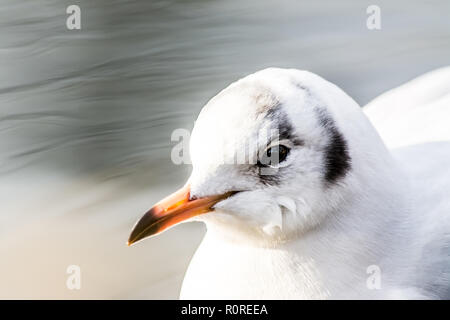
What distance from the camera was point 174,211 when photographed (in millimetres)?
2266

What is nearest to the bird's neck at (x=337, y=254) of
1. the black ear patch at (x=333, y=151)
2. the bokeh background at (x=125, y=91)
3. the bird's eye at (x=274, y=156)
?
the black ear patch at (x=333, y=151)

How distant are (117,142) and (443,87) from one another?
1.51 metres

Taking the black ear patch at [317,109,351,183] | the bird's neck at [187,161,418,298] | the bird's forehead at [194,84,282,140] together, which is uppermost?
the bird's forehead at [194,84,282,140]

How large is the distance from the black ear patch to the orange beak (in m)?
0.24

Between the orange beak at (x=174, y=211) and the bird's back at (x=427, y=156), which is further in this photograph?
the bird's back at (x=427, y=156)

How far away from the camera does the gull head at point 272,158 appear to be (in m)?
2.20

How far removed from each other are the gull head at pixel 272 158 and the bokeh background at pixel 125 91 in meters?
1.07

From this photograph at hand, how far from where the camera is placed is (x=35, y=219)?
366 centimetres

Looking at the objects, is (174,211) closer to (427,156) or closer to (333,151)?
(333,151)

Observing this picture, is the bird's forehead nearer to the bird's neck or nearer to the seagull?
the seagull

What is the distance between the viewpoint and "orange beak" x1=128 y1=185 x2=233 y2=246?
2.25 meters

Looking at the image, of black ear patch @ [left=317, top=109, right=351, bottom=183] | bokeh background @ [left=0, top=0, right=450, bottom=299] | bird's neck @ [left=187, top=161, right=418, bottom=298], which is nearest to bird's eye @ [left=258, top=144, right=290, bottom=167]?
black ear patch @ [left=317, top=109, right=351, bottom=183]

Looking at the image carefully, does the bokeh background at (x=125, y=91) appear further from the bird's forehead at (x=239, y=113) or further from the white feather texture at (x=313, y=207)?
the bird's forehead at (x=239, y=113)

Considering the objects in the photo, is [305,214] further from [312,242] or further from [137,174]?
[137,174]
